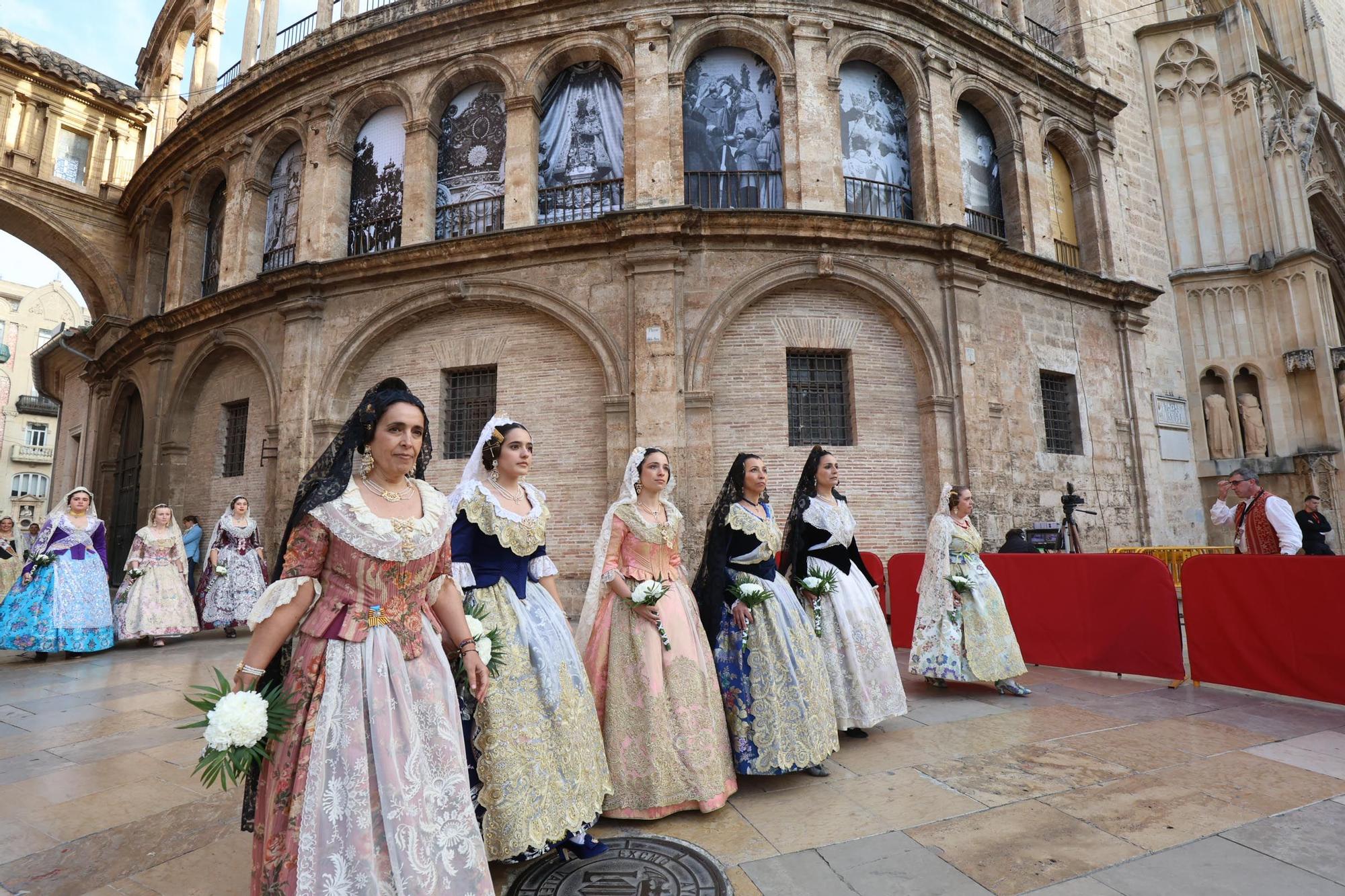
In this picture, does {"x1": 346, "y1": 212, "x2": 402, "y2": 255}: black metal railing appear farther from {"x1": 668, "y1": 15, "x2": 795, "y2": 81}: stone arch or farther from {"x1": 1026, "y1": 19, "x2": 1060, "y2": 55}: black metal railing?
{"x1": 1026, "y1": 19, "x2": 1060, "y2": 55}: black metal railing

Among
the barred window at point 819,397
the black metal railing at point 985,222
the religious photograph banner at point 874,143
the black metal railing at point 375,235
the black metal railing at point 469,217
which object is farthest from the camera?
the black metal railing at point 985,222

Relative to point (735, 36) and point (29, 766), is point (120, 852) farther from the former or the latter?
point (735, 36)

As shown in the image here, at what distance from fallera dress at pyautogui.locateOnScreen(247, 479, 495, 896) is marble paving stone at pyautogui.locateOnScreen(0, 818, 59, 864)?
2035 millimetres

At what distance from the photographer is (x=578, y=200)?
12734mm

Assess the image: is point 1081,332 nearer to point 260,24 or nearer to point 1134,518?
Result: point 1134,518

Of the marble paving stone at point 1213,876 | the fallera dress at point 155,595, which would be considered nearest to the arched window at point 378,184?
the fallera dress at point 155,595

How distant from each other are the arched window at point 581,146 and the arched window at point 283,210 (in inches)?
232

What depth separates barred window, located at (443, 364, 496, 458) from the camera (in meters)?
12.7

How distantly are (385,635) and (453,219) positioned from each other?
12.6 metres

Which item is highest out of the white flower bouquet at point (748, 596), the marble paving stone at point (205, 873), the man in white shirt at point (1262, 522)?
the man in white shirt at point (1262, 522)

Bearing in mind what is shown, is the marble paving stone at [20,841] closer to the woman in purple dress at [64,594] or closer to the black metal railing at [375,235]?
the woman in purple dress at [64,594]

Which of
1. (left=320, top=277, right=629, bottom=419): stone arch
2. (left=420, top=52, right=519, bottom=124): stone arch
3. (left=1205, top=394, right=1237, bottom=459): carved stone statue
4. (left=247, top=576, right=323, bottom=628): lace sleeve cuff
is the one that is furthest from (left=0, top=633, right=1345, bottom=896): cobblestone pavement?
(left=1205, top=394, right=1237, bottom=459): carved stone statue

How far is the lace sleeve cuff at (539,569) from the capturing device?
11.6 ft

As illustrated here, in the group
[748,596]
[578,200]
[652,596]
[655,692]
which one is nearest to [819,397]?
[578,200]
